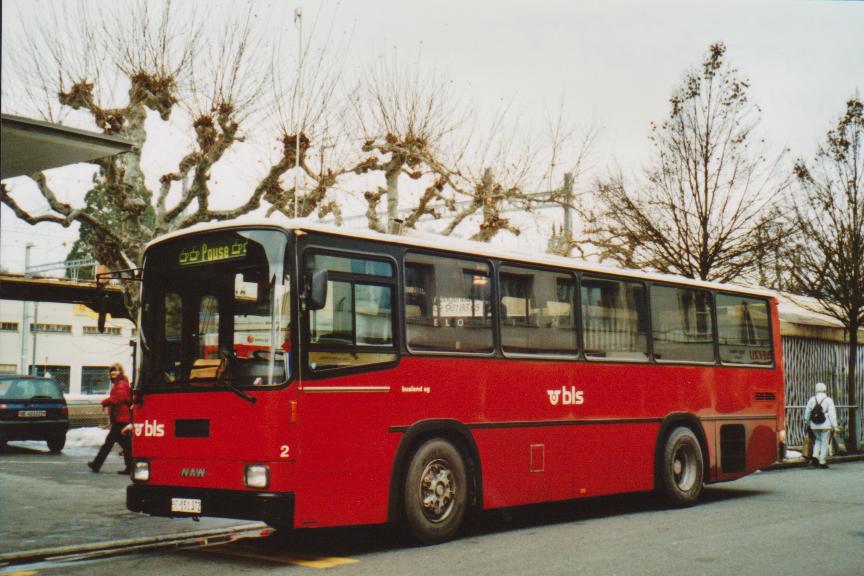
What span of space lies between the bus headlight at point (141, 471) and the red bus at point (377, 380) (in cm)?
2

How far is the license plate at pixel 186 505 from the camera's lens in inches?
336

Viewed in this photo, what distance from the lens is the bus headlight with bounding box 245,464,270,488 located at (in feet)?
26.9

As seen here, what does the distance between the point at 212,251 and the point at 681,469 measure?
24.5 feet

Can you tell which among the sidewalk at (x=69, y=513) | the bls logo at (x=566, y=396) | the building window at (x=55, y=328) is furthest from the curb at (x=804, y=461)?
the building window at (x=55, y=328)

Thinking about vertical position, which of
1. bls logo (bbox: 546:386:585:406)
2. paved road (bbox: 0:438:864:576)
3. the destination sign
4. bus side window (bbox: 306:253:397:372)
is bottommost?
paved road (bbox: 0:438:864:576)

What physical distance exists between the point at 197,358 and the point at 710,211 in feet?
54.0

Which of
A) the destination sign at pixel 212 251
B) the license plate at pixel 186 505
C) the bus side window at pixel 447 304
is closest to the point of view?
the license plate at pixel 186 505

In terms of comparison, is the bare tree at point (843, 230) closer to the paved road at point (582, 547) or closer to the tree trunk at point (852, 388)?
the tree trunk at point (852, 388)

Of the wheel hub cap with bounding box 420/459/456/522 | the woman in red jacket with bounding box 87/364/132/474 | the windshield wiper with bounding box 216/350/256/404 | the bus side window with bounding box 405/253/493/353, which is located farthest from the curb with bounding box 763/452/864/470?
the windshield wiper with bounding box 216/350/256/404

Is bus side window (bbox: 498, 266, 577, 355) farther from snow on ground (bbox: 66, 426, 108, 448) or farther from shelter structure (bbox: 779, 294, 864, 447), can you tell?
snow on ground (bbox: 66, 426, 108, 448)

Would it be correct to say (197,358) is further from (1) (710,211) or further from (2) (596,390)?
(1) (710,211)

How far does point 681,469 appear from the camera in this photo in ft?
43.2

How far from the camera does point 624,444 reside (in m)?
12.1

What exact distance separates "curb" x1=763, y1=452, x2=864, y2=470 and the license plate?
14.5 meters
